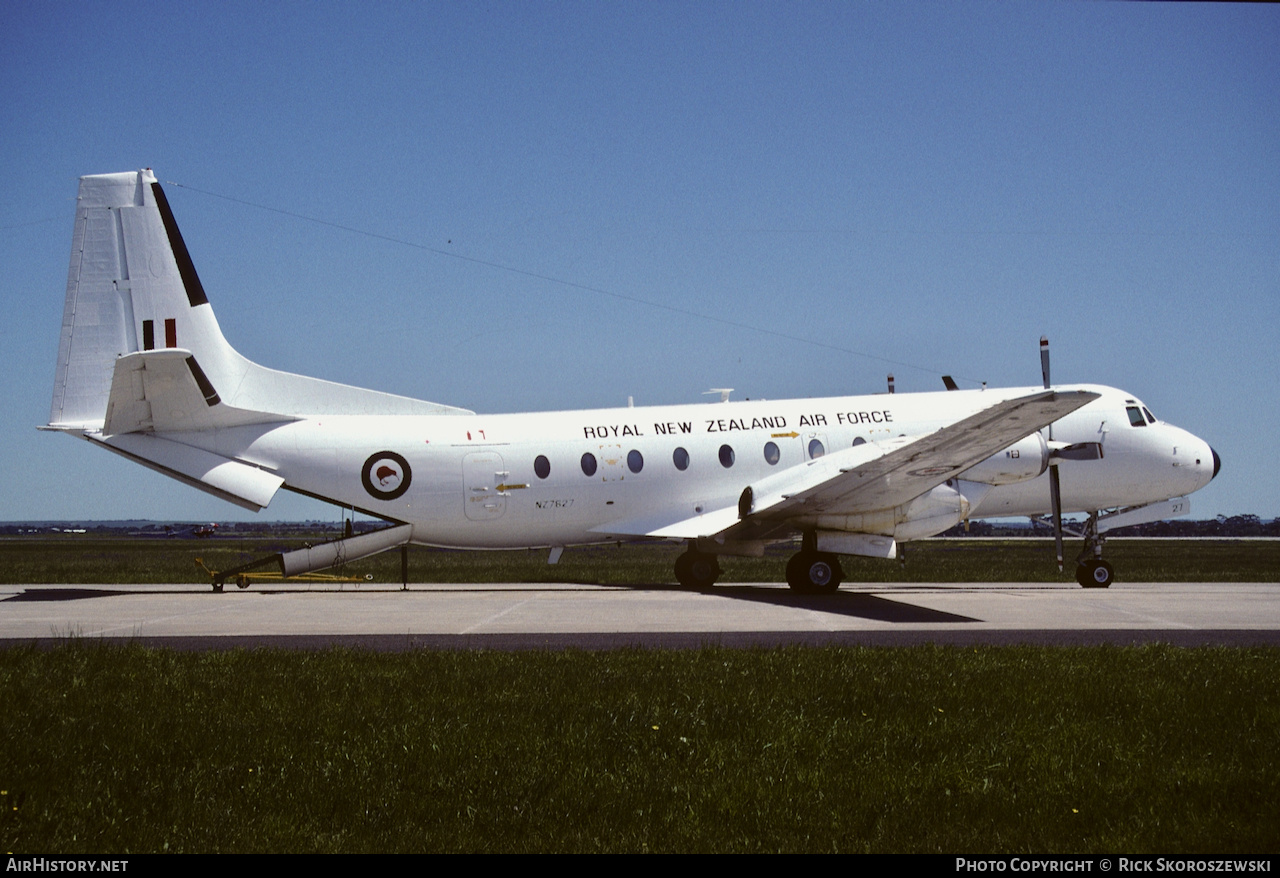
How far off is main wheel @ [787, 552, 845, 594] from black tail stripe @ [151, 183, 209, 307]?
560 inches

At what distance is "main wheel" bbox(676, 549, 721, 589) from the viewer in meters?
25.9

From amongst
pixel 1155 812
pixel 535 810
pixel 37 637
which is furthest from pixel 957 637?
pixel 37 637

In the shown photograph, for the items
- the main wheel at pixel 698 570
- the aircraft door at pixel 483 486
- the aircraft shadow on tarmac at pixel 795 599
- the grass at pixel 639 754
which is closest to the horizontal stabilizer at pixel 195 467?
the aircraft shadow on tarmac at pixel 795 599

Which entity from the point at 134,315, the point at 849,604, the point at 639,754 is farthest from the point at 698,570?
the point at 639,754

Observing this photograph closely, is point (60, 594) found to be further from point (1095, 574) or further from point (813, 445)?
point (1095, 574)

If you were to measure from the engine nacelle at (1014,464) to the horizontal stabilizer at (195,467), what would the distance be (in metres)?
15.0

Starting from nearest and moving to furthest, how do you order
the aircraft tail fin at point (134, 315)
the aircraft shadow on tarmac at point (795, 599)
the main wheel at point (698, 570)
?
the aircraft shadow on tarmac at point (795, 599), the aircraft tail fin at point (134, 315), the main wheel at point (698, 570)

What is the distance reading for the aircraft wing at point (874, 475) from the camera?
18.4 m

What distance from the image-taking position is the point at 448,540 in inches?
936

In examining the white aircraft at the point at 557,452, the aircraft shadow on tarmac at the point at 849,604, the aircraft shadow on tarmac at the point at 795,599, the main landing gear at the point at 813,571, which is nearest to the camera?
the aircraft shadow on tarmac at the point at 849,604

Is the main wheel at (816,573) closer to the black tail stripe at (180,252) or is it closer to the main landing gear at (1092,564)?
the main landing gear at (1092,564)

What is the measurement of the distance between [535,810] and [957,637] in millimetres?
9294

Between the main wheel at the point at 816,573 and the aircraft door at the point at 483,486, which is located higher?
the aircraft door at the point at 483,486

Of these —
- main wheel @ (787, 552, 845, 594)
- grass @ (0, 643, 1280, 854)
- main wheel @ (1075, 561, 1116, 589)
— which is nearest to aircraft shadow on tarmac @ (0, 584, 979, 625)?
main wheel @ (787, 552, 845, 594)
